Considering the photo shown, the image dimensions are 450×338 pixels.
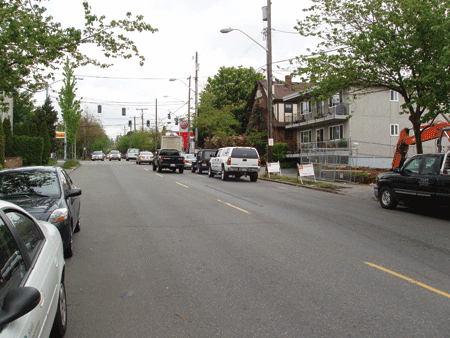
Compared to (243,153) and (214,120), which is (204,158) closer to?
(243,153)

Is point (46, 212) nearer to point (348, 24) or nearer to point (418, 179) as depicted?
point (418, 179)

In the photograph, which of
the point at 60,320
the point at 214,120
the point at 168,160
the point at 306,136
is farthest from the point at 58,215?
the point at 214,120

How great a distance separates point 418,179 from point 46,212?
991cm

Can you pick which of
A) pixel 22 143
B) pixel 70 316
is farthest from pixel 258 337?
pixel 22 143

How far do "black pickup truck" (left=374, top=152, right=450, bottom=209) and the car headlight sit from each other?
9.35m

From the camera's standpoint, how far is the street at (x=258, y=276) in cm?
415

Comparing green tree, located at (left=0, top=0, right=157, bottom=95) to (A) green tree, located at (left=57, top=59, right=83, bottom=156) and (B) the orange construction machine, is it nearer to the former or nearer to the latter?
(B) the orange construction machine

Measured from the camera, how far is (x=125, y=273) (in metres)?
5.88

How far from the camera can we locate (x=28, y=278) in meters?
2.89

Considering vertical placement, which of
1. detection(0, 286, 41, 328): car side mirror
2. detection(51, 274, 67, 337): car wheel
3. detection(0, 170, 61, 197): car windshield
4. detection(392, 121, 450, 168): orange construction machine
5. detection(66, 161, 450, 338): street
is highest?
detection(392, 121, 450, 168): orange construction machine

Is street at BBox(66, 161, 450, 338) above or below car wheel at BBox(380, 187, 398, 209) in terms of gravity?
below

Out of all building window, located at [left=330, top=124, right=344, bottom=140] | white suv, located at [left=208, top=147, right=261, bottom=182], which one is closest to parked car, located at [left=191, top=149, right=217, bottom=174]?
white suv, located at [left=208, top=147, right=261, bottom=182]

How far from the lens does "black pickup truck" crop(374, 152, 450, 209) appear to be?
1123cm

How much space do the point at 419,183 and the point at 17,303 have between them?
11.7 meters
